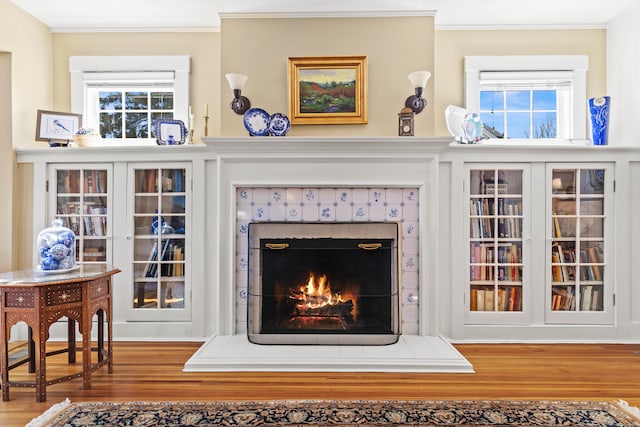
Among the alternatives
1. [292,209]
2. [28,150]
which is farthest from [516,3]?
[28,150]

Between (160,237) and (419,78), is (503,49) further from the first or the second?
(160,237)

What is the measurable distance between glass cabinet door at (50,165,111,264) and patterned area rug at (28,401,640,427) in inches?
57.2

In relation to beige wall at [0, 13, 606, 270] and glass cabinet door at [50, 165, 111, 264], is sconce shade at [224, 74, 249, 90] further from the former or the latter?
glass cabinet door at [50, 165, 111, 264]

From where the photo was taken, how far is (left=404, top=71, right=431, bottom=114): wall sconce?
316cm

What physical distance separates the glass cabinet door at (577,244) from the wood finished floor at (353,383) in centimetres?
48

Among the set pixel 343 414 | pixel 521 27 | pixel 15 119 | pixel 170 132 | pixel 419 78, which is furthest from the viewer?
pixel 521 27

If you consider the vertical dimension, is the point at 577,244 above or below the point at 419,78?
below

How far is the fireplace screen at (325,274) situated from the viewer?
10.4 ft

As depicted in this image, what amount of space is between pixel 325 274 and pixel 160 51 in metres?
Result: 2.50

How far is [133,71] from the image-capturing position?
147 inches

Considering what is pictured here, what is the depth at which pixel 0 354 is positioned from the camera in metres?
2.31

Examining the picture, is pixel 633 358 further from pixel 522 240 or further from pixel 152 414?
pixel 152 414

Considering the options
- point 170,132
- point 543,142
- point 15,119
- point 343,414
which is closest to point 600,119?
point 543,142

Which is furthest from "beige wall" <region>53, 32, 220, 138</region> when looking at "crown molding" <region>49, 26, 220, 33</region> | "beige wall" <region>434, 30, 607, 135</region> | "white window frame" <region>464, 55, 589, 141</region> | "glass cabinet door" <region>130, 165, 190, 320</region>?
"white window frame" <region>464, 55, 589, 141</region>
